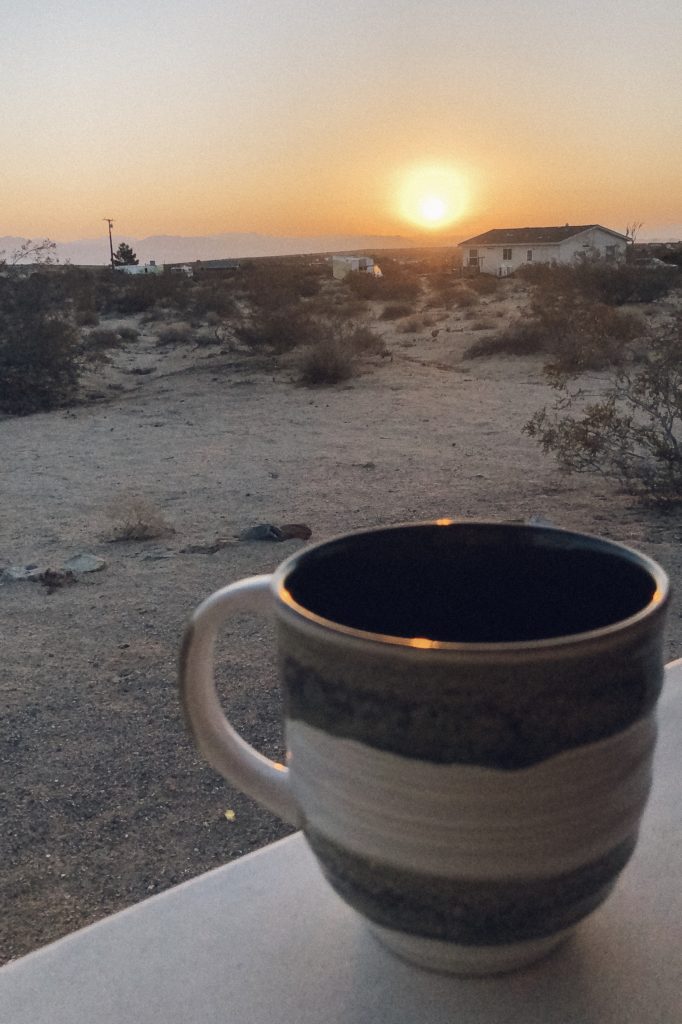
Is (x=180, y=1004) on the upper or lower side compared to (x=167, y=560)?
upper

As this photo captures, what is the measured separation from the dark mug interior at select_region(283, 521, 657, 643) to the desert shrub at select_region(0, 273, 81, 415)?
9.33m

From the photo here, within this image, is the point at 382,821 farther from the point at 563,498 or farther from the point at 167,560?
the point at 563,498

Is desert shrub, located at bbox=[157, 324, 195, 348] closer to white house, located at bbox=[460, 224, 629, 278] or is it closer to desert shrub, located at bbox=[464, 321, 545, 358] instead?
desert shrub, located at bbox=[464, 321, 545, 358]

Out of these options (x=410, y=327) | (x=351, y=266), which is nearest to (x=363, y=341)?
(x=410, y=327)

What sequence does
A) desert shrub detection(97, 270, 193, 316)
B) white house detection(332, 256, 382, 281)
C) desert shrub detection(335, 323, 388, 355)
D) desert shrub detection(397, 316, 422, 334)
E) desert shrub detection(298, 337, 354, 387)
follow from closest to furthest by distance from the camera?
desert shrub detection(298, 337, 354, 387), desert shrub detection(335, 323, 388, 355), desert shrub detection(397, 316, 422, 334), desert shrub detection(97, 270, 193, 316), white house detection(332, 256, 382, 281)

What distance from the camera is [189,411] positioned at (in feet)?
29.5

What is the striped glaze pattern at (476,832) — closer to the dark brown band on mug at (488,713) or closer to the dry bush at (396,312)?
the dark brown band on mug at (488,713)

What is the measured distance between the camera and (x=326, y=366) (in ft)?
33.1

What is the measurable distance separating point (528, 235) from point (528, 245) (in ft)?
3.67

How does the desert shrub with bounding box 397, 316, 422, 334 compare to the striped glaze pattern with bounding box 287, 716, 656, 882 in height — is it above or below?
below

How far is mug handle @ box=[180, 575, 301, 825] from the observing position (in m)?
0.57

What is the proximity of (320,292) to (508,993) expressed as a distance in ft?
A: 79.4

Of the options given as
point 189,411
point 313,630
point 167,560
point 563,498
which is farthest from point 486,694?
point 189,411

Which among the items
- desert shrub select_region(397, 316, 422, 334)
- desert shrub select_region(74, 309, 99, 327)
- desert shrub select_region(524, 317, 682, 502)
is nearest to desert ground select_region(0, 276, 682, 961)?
desert shrub select_region(524, 317, 682, 502)
